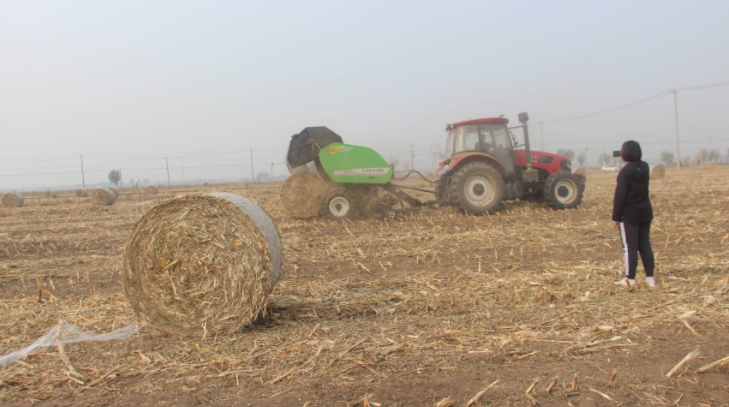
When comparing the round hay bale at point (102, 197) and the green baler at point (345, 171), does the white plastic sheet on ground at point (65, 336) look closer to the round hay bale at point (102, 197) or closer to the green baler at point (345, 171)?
the green baler at point (345, 171)

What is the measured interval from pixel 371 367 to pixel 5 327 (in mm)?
3161

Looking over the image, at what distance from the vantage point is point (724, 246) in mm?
6129

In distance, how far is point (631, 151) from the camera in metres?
4.63

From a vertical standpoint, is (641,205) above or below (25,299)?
above

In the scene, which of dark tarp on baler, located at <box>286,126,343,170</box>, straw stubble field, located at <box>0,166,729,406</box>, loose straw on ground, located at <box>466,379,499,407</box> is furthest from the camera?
dark tarp on baler, located at <box>286,126,343,170</box>

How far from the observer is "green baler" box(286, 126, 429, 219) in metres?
10.1

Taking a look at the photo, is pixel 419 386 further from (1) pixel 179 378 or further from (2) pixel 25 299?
(2) pixel 25 299

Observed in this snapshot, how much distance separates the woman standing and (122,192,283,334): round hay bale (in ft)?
10.6

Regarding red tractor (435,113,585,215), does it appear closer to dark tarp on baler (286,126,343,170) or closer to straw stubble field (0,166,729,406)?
dark tarp on baler (286,126,343,170)

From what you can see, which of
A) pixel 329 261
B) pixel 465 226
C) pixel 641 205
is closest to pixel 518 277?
pixel 641 205

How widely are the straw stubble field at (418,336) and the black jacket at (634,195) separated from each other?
2.20 ft

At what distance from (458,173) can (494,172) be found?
0.74m

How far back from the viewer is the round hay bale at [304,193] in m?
10.5

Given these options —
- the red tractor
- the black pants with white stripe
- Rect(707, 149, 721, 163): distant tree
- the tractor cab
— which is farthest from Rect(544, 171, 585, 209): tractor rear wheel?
Rect(707, 149, 721, 163): distant tree
